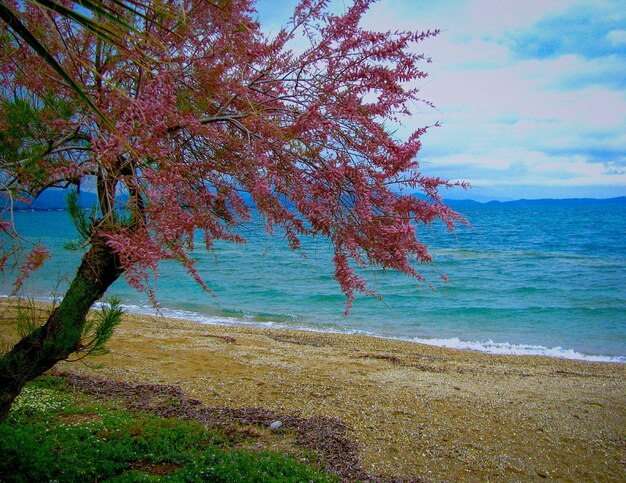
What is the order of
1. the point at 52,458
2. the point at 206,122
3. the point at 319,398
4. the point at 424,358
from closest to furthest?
the point at 206,122 → the point at 52,458 → the point at 319,398 → the point at 424,358

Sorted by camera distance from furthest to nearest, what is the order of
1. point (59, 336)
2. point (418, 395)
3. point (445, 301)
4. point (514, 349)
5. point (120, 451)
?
point (445, 301) → point (514, 349) → point (418, 395) → point (120, 451) → point (59, 336)

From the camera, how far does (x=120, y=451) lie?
605 cm

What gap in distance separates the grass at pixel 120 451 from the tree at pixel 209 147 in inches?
39.3

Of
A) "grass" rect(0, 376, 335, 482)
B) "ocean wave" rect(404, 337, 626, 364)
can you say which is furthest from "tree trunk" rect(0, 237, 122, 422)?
"ocean wave" rect(404, 337, 626, 364)

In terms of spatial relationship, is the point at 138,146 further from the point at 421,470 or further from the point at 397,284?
the point at 397,284

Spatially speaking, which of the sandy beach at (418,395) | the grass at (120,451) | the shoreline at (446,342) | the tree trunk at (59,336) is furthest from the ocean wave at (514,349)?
the tree trunk at (59,336)

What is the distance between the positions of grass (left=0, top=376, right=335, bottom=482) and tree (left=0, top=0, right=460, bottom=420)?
3.28 ft

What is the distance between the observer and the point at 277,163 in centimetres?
396

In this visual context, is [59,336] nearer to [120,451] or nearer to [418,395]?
[120,451]

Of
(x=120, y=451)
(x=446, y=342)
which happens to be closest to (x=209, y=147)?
(x=120, y=451)

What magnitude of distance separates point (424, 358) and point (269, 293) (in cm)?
1301

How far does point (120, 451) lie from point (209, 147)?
3771 millimetres

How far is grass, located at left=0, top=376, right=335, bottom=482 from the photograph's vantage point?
5418mm

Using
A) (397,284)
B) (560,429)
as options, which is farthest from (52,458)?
(397,284)
